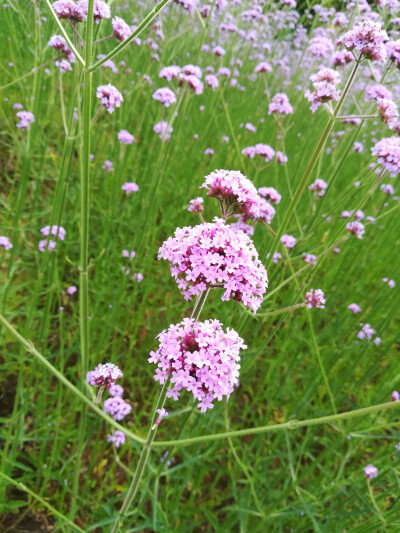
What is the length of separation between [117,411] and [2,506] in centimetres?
52

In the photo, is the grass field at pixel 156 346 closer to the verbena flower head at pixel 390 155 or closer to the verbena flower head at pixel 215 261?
the verbena flower head at pixel 390 155

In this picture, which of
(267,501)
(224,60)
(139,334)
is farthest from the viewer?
(224,60)

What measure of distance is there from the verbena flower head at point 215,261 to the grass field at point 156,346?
297 mm

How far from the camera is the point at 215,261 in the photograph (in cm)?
79

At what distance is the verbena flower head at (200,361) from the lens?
74 cm

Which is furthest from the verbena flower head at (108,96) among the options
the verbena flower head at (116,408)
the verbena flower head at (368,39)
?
the verbena flower head at (116,408)

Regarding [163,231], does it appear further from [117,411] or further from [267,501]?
[267,501]

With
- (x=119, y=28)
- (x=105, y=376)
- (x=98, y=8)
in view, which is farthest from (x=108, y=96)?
(x=105, y=376)

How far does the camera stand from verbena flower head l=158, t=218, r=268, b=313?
2.62 feet

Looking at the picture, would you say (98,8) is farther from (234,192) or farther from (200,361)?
(200,361)

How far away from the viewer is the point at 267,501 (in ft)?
5.79

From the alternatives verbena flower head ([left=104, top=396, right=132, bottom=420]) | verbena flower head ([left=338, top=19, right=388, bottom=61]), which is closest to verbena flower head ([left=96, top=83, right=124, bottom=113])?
verbena flower head ([left=338, top=19, right=388, bottom=61])

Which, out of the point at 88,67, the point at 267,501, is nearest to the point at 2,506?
the point at 267,501

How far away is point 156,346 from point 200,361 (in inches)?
53.8
